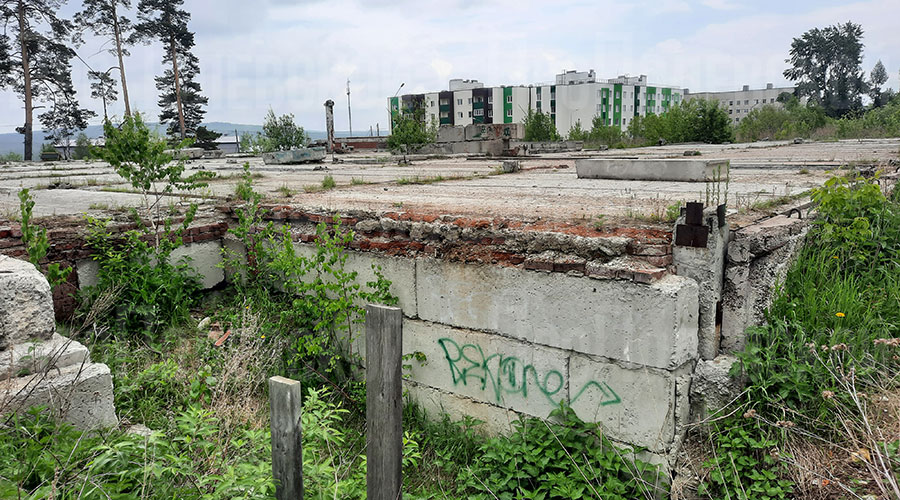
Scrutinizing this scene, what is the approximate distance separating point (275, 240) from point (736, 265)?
4179mm

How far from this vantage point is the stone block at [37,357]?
345 cm

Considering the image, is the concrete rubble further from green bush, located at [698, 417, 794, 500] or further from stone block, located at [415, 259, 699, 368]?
green bush, located at [698, 417, 794, 500]

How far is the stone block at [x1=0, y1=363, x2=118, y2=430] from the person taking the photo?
3301 mm

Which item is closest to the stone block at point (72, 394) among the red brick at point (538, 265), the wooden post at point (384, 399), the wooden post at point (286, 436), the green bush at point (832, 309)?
the wooden post at point (286, 436)

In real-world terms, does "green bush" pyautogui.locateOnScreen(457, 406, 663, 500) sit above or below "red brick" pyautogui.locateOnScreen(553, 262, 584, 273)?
below

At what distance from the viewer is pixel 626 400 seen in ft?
12.5

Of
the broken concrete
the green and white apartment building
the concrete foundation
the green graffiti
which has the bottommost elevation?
the green graffiti

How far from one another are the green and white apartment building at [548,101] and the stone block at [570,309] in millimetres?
72623

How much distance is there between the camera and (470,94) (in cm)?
7912

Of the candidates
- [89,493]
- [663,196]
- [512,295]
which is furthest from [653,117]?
[89,493]

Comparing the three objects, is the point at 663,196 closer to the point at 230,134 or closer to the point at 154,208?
the point at 154,208

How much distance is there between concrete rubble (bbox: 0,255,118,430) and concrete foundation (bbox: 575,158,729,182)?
6548mm

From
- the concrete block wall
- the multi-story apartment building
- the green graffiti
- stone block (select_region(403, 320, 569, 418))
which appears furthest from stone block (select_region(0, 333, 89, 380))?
the multi-story apartment building

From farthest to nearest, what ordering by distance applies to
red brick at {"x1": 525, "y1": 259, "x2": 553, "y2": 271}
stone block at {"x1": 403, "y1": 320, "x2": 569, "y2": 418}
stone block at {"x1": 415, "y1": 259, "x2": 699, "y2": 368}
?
1. stone block at {"x1": 403, "y1": 320, "x2": 569, "y2": 418}
2. red brick at {"x1": 525, "y1": 259, "x2": 553, "y2": 271}
3. stone block at {"x1": 415, "y1": 259, "x2": 699, "y2": 368}
